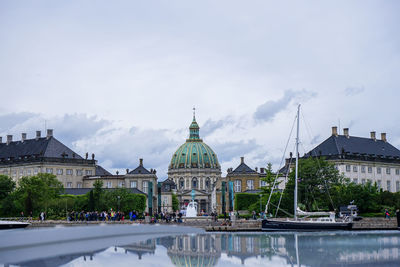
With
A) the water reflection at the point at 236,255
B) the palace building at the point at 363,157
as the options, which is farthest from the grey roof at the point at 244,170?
the water reflection at the point at 236,255

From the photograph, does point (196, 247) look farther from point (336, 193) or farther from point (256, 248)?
point (336, 193)

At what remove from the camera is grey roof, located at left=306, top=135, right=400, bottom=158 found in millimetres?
115800

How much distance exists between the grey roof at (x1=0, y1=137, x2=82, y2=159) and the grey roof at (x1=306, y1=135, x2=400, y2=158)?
49.7 metres

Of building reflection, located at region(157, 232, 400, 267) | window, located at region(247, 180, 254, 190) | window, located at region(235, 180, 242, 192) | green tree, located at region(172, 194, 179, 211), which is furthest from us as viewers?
green tree, located at region(172, 194, 179, 211)

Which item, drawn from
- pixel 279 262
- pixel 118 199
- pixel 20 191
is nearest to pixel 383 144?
pixel 118 199

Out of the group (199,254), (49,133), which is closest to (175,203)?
(49,133)

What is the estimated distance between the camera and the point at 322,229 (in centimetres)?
5531

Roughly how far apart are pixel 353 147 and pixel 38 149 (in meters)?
62.4

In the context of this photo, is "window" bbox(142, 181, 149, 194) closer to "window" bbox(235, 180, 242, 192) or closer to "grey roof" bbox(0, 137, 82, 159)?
"grey roof" bbox(0, 137, 82, 159)

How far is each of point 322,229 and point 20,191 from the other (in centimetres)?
5489

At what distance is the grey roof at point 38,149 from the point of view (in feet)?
410

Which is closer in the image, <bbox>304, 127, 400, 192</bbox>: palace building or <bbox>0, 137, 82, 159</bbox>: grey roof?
<bbox>304, 127, 400, 192</bbox>: palace building

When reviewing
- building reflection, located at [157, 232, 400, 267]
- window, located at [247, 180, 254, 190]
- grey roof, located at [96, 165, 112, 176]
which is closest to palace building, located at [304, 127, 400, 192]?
window, located at [247, 180, 254, 190]

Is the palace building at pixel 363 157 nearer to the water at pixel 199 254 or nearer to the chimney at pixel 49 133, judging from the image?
the chimney at pixel 49 133
